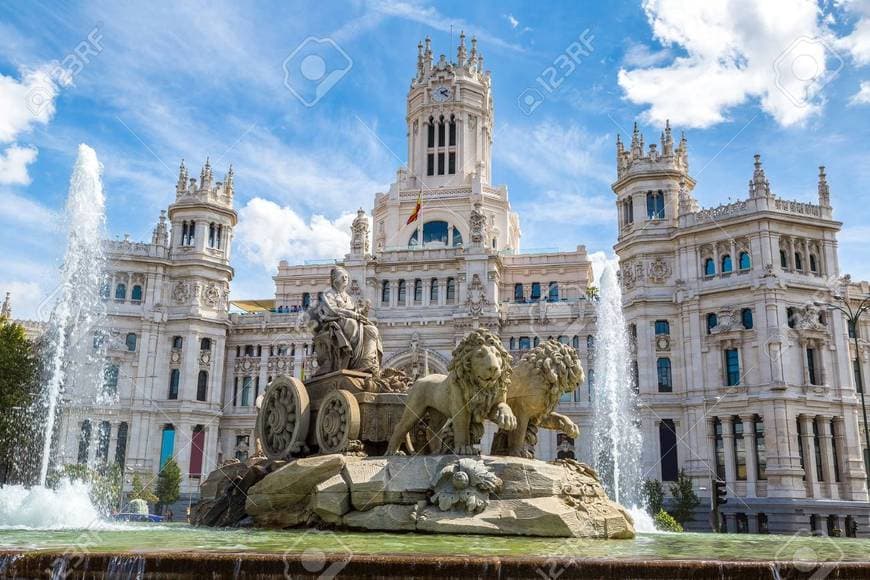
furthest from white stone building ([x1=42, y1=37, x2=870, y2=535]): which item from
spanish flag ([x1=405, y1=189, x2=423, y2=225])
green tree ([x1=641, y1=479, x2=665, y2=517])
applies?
green tree ([x1=641, y1=479, x2=665, y2=517])

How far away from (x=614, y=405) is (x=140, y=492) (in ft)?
104

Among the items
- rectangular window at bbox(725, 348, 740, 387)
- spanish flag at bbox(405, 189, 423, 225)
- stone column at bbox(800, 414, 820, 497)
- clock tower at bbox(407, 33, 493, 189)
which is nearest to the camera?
stone column at bbox(800, 414, 820, 497)

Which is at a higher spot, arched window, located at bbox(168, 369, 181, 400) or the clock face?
the clock face

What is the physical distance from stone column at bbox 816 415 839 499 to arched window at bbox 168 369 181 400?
4425 centimetres

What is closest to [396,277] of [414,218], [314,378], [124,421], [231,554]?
[414,218]

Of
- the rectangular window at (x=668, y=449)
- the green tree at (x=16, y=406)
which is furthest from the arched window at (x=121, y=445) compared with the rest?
the rectangular window at (x=668, y=449)

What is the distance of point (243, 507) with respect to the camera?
14.8 metres

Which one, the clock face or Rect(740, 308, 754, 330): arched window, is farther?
the clock face

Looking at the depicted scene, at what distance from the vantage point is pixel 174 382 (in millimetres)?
59188

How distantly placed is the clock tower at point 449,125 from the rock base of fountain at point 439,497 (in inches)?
2401

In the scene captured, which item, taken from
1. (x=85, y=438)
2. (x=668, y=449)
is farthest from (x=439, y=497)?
(x=85, y=438)

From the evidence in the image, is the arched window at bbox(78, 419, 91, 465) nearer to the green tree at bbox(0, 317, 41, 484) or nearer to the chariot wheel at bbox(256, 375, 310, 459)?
the green tree at bbox(0, 317, 41, 484)

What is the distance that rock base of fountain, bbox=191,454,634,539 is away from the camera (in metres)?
11.8

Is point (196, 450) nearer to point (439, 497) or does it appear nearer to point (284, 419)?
point (284, 419)
